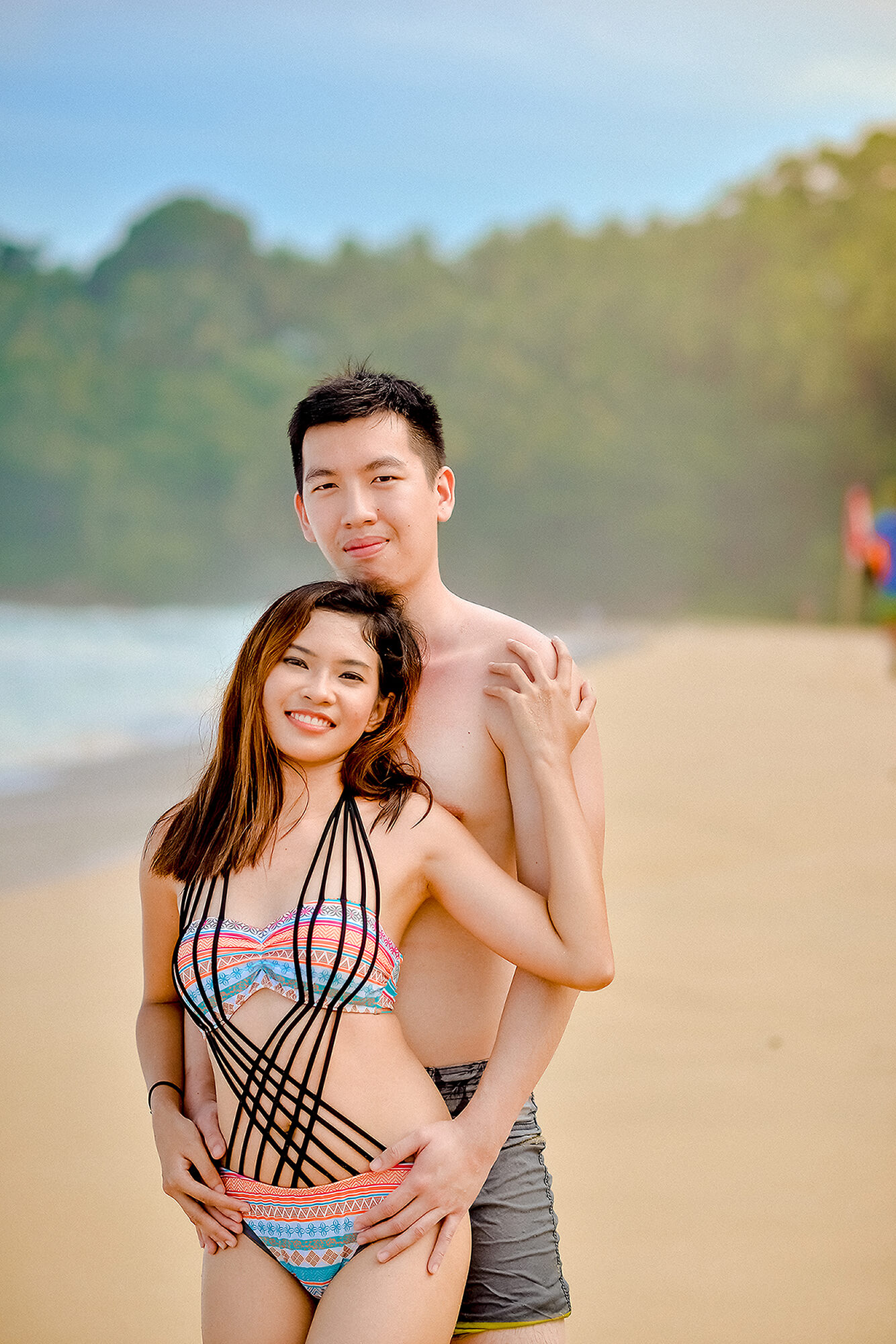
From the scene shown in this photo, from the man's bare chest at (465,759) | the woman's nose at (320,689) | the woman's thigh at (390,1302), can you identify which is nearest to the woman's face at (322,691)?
the woman's nose at (320,689)

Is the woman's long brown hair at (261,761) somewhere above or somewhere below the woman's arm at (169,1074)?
above

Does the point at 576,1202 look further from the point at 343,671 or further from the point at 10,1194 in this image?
the point at 343,671

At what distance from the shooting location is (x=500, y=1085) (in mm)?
1562

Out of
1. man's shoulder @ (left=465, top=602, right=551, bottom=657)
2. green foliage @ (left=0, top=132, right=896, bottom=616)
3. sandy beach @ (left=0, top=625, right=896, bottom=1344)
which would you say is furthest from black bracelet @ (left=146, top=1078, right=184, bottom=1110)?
green foliage @ (left=0, top=132, right=896, bottom=616)

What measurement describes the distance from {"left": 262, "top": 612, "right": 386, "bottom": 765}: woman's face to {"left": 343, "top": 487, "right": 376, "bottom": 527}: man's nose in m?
0.15

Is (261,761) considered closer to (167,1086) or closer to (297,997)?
(297,997)

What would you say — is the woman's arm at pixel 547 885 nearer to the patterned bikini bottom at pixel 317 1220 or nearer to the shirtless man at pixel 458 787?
the shirtless man at pixel 458 787

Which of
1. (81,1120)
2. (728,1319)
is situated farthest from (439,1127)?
(81,1120)

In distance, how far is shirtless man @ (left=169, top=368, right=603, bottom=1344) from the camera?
1.69 meters

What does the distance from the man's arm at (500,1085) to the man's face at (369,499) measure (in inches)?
9.0

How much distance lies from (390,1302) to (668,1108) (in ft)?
8.07

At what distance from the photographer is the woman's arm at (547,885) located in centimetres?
154

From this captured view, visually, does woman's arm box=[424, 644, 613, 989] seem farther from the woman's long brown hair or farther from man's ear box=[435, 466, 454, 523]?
man's ear box=[435, 466, 454, 523]

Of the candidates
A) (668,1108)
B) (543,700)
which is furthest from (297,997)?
(668,1108)
